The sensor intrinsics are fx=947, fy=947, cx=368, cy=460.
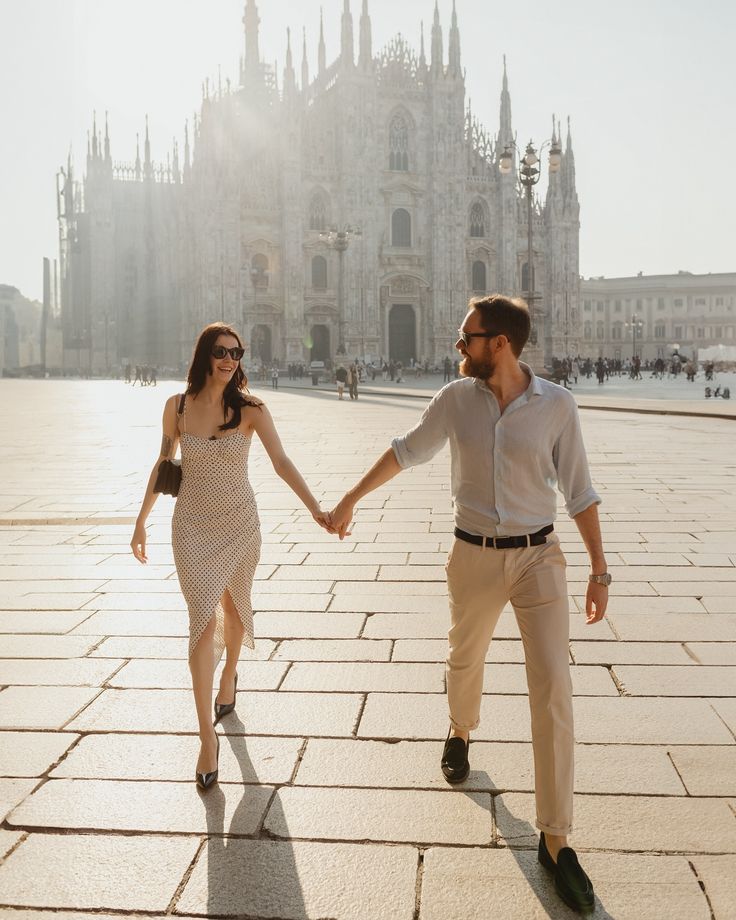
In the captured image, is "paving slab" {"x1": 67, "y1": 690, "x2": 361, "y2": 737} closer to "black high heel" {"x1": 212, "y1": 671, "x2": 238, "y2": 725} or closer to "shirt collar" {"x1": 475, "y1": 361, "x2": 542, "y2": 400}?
"black high heel" {"x1": 212, "y1": 671, "x2": 238, "y2": 725}

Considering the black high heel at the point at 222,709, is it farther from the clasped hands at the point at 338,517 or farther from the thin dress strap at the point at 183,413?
the thin dress strap at the point at 183,413

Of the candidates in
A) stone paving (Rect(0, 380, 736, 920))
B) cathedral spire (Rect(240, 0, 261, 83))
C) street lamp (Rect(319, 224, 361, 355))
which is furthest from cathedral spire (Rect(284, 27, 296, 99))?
stone paving (Rect(0, 380, 736, 920))

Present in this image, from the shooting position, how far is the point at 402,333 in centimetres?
5594

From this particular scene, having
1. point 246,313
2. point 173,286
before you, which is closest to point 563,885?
point 246,313

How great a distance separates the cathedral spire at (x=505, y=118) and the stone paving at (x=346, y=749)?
54.2 m

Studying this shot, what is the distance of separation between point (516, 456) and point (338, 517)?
873 mm

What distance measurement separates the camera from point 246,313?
169ft

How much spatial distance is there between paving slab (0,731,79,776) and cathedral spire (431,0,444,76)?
56.5 m

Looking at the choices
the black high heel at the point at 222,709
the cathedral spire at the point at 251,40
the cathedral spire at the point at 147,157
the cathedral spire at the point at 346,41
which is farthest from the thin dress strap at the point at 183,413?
the cathedral spire at the point at 147,157

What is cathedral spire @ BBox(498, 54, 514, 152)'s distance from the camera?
55.9 meters

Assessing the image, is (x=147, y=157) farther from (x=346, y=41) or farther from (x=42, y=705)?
(x=42, y=705)

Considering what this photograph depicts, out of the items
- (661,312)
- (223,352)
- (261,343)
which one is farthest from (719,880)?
(661,312)

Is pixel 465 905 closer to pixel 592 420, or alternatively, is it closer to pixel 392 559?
Result: pixel 392 559

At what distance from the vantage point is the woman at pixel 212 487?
3055 millimetres
